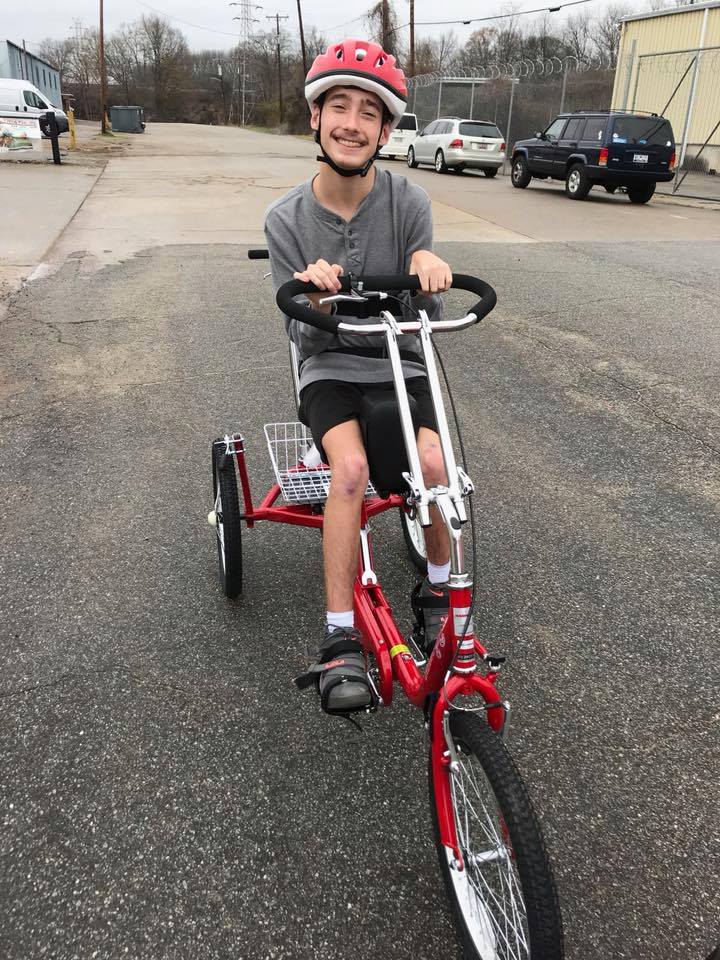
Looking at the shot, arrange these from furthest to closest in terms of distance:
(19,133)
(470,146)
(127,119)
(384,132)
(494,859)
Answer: (127,119), (470,146), (19,133), (384,132), (494,859)

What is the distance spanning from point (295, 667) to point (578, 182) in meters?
16.9

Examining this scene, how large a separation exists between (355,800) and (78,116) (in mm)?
97679

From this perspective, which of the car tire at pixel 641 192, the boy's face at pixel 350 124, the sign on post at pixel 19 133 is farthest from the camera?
the sign on post at pixel 19 133

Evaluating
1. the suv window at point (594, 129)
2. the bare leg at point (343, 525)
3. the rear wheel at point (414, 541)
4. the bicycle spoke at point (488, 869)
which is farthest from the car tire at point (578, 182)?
the bicycle spoke at point (488, 869)

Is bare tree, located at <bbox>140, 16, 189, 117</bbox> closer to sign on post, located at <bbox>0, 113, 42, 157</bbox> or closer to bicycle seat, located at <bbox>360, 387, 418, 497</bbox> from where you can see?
sign on post, located at <bbox>0, 113, 42, 157</bbox>

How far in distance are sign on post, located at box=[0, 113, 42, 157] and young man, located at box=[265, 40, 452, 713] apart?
864 inches

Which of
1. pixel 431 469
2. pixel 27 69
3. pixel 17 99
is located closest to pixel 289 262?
pixel 431 469

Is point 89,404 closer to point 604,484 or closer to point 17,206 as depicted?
point 604,484

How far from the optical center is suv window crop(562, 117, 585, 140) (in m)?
17.1

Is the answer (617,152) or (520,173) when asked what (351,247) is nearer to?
(617,152)

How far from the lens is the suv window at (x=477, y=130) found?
22.1 meters

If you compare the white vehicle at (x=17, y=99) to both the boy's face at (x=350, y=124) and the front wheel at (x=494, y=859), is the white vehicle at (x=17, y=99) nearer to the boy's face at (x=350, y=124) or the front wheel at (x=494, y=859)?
the boy's face at (x=350, y=124)

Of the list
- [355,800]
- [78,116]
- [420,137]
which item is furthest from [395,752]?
[78,116]

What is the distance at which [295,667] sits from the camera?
289 centimetres
